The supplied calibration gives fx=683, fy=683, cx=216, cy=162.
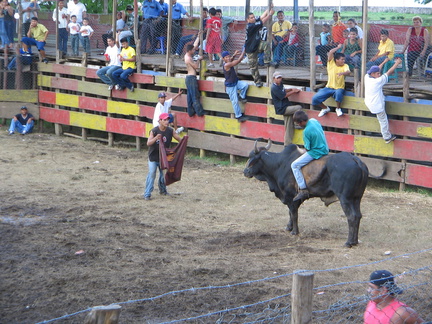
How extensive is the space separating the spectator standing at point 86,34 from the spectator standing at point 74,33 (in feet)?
0.54

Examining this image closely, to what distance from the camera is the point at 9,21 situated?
22.0 meters

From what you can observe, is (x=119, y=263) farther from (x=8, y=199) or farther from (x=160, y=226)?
(x=8, y=199)

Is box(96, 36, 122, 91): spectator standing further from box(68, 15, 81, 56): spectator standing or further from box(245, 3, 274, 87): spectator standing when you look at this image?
box(245, 3, 274, 87): spectator standing

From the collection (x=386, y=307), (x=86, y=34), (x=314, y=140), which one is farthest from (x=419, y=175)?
(x=86, y=34)

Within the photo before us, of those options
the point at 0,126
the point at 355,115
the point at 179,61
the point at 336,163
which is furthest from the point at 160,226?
the point at 0,126

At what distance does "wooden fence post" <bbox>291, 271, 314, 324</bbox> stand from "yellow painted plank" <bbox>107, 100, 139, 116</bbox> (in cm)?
1497

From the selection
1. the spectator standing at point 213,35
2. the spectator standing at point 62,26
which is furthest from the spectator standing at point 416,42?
the spectator standing at point 62,26

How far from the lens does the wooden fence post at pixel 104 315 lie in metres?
4.61

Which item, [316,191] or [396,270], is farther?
[316,191]

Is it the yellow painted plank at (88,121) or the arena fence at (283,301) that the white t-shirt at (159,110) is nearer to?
the yellow painted plank at (88,121)

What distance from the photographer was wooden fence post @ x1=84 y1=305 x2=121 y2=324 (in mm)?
4613

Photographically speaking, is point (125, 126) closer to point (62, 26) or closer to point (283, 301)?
point (62, 26)

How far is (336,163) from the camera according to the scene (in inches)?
424

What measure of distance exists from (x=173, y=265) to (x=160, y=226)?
236 cm
